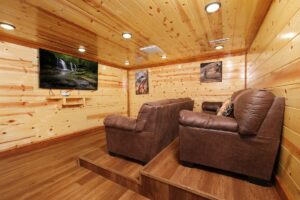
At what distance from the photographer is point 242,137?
4.47ft

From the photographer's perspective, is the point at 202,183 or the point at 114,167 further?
the point at 114,167

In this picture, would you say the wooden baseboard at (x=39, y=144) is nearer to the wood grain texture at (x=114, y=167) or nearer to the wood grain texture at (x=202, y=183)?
→ the wood grain texture at (x=114, y=167)

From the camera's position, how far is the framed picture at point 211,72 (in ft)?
12.9

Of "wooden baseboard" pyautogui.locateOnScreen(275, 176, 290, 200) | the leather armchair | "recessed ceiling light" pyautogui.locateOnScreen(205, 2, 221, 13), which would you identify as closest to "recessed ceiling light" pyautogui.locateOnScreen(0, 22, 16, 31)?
"recessed ceiling light" pyautogui.locateOnScreen(205, 2, 221, 13)

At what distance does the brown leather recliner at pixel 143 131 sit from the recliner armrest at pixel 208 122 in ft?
1.30

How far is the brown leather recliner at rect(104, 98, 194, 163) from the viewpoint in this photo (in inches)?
73.2

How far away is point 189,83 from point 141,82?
1.83m

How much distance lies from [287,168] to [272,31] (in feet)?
5.00

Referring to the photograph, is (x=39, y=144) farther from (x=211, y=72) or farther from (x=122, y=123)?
(x=211, y=72)

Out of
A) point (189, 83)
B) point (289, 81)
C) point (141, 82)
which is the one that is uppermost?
point (141, 82)

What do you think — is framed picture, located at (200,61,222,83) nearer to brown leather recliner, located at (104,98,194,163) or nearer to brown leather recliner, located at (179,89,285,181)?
brown leather recliner, located at (104,98,194,163)

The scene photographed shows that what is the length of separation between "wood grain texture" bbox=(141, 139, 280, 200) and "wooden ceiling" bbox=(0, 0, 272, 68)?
6.64 feet

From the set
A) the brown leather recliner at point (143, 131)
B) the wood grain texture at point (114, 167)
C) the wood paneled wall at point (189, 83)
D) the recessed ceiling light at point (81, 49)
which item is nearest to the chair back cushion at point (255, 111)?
the brown leather recliner at point (143, 131)

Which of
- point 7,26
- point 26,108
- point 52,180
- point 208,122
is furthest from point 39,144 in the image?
point 208,122
